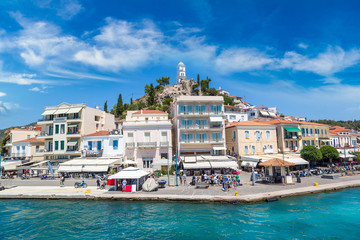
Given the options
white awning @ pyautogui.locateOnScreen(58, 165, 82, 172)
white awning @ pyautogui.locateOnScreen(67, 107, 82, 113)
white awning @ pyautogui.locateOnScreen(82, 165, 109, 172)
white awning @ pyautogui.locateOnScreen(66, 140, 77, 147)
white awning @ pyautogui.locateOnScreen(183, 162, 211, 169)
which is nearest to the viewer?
white awning @ pyautogui.locateOnScreen(183, 162, 211, 169)

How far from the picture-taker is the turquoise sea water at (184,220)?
13.7 metres

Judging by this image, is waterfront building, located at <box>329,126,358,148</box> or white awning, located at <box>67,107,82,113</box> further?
waterfront building, located at <box>329,126,358,148</box>

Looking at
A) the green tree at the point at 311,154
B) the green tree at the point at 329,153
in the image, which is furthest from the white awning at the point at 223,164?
the green tree at the point at 329,153

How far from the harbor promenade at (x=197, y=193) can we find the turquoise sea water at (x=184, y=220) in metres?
0.61

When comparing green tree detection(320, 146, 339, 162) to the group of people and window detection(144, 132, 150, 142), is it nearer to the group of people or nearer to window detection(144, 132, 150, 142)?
the group of people

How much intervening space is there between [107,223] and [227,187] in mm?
11552

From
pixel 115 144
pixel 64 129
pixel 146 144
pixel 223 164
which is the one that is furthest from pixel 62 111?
pixel 223 164

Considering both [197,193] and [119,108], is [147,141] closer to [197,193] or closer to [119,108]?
[197,193]

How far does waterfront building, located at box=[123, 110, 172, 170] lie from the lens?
1313 inches

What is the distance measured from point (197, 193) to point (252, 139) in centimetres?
1974

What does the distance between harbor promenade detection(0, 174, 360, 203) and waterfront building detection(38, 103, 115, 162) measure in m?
11.7

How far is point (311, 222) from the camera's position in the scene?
1504 cm

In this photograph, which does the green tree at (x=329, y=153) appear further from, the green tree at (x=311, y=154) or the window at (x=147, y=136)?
the window at (x=147, y=136)

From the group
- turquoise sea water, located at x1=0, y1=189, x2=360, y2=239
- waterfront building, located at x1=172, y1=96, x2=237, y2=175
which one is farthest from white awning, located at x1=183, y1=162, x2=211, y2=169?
turquoise sea water, located at x1=0, y1=189, x2=360, y2=239
